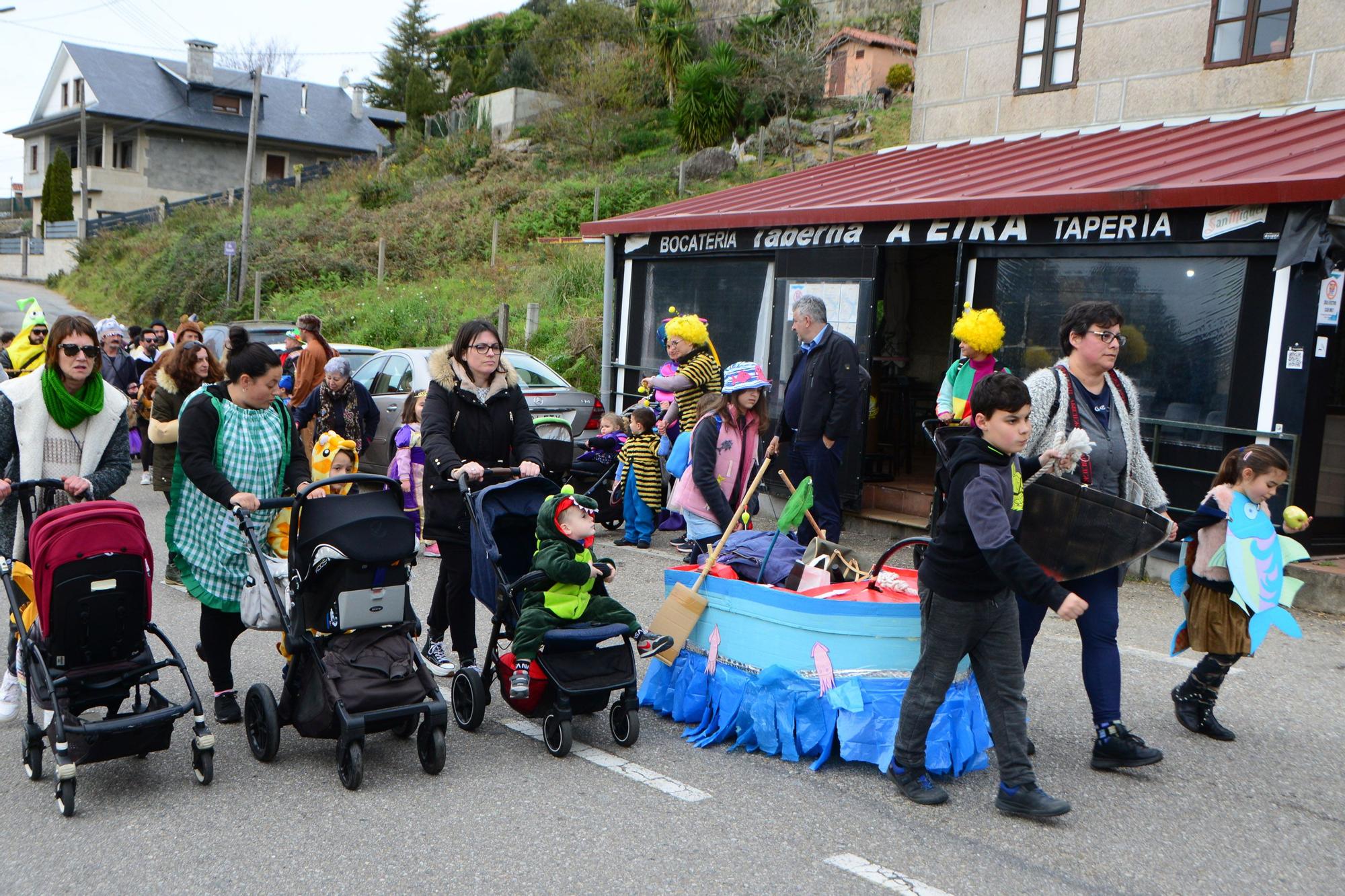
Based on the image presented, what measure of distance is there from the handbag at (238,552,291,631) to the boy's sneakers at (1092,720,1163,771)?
349 cm

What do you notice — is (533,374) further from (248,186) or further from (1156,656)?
(248,186)

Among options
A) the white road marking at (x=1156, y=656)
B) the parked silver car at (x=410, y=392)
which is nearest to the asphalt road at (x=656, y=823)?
the white road marking at (x=1156, y=656)

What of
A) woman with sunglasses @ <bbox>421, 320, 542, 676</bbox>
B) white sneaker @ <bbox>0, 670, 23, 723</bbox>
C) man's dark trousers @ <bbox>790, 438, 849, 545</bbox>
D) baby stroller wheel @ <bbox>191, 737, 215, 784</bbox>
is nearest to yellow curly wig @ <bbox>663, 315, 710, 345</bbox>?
man's dark trousers @ <bbox>790, 438, 849, 545</bbox>

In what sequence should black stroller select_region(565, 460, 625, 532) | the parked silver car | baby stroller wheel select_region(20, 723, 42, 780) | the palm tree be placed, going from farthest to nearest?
the palm tree < the parked silver car < black stroller select_region(565, 460, 625, 532) < baby stroller wheel select_region(20, 723, 42, 780)

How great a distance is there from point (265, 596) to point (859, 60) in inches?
1253

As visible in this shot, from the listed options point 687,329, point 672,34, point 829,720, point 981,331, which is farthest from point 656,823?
point 672,34

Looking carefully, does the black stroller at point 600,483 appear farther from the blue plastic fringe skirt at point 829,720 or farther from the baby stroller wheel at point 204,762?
the baby stroller wheel at point 204,762

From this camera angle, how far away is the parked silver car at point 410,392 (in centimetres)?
1240

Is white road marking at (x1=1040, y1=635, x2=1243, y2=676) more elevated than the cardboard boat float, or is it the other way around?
the cardboard boat float

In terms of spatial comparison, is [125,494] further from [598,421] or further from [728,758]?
[728,758]

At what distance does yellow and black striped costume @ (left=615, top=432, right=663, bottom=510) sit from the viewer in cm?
1005

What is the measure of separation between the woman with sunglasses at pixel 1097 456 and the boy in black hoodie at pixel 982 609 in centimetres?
52

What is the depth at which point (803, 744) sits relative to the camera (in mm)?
4816

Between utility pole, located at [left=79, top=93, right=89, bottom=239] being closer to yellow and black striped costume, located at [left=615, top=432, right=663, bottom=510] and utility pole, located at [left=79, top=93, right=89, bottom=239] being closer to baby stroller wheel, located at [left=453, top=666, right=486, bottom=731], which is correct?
yellow and black striped costume, located at [left=615, top=432, right=663, bottom=510]
